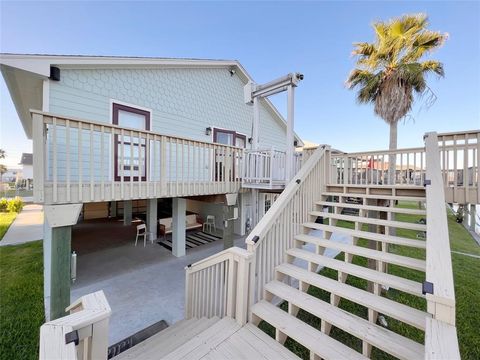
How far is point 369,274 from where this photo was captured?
276 centimetres

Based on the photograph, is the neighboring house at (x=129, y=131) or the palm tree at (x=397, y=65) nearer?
the neighboring house at (x=129, y=131)

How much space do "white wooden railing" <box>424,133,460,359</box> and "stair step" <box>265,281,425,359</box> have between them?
51cm

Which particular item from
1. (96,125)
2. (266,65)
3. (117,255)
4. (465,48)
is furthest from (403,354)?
(266,65)

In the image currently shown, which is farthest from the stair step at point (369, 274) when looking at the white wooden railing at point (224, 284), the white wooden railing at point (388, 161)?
the white wooden railing at point (388, 161)

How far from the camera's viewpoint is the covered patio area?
4.03 meters

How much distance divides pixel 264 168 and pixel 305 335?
4013mm

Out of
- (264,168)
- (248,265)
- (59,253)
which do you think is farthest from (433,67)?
(59,253)

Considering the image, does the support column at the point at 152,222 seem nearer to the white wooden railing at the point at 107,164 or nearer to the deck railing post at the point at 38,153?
the white wooden railing at the point at 107,164

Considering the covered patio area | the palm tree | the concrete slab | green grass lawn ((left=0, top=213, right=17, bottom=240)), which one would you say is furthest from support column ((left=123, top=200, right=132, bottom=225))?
the palm tree

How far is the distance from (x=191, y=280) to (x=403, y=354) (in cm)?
276

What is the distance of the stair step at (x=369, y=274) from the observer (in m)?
2.39

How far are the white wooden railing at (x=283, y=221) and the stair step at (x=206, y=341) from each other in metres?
0.49

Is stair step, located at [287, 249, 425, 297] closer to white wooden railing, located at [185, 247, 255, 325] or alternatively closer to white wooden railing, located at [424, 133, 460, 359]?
white wooden railing, located at [424, 133, 460, 359]

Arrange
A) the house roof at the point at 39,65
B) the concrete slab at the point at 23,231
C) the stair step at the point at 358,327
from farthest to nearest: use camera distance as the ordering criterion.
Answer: the concrete slab at the point at 23,231
the house roof at the point at 39,65
the stair step at the point at 358,327
